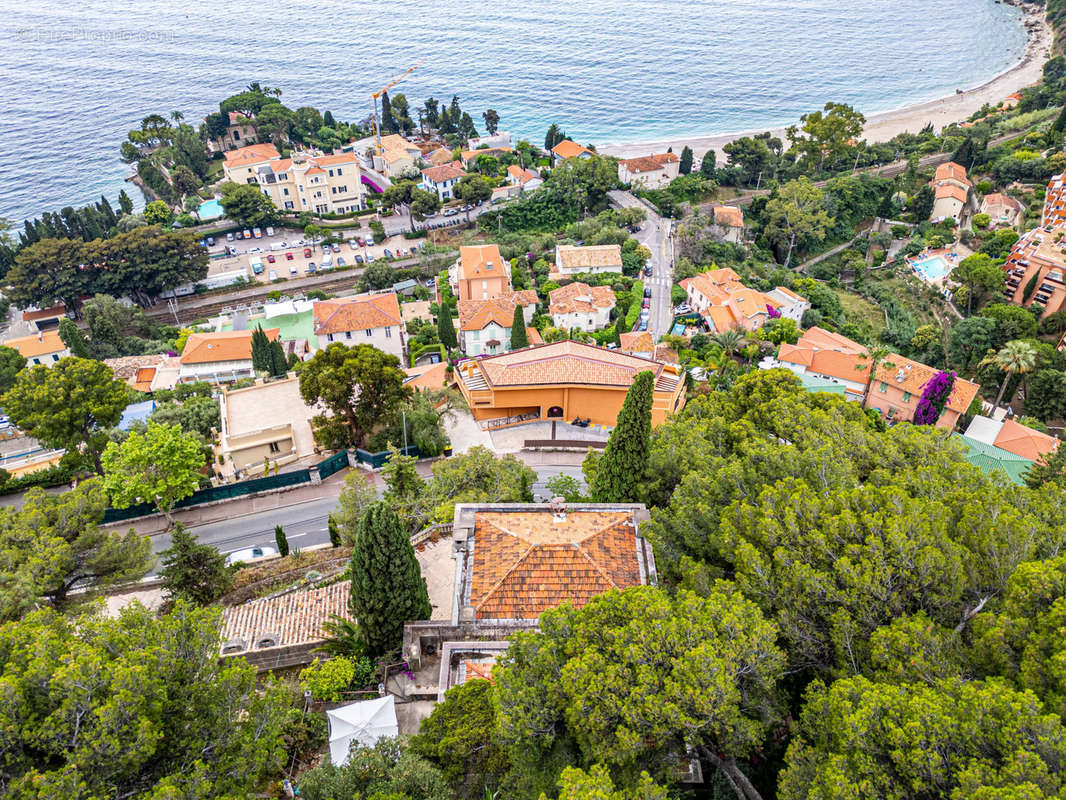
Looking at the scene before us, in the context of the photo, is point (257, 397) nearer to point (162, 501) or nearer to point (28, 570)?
point (162, 501)

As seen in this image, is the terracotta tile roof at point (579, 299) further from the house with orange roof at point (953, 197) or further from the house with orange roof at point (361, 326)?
the house with orange roof at point (953, 197)

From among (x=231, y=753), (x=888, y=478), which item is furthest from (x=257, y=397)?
(x=888, y=478)

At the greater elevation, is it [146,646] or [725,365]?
[146,646]

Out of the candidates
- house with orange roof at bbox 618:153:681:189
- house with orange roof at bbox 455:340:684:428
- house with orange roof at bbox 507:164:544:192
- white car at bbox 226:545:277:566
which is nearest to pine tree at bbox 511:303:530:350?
house with orange roof at bbox 455:340:684:428

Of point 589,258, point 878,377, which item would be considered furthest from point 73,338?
point 878,377

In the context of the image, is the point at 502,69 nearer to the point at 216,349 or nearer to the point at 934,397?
the point at 216,349
